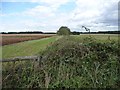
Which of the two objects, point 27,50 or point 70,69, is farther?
point 27,50

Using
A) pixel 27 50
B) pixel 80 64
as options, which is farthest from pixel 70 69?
pixel 27 50

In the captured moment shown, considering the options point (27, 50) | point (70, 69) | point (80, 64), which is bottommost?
point (70, 69)

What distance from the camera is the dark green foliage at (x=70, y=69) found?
599 centimetres

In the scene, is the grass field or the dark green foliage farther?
the grass field

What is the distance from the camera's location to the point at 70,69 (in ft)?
20.3

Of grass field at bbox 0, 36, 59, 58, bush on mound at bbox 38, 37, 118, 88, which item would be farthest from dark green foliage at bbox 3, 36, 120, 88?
grass field at bbox 0, 36, 59, 58

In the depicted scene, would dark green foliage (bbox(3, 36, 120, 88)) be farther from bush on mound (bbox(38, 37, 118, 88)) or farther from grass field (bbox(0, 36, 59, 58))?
grass field (bbox(0, 36, 59, 58))

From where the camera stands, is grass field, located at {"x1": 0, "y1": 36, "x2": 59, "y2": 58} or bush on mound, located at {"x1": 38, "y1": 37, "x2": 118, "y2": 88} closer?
bush on mound, located at {"x1": 38, "y1": 37, "x2": 118, "y2": 88}

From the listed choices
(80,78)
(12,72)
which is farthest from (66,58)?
(12,72)

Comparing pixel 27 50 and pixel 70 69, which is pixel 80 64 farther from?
pixel 27 50

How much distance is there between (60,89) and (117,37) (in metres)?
2.81

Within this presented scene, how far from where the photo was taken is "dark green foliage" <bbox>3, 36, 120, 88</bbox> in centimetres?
599

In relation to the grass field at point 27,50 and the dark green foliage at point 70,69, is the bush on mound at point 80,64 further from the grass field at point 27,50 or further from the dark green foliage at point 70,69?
the grass field at point 27,50

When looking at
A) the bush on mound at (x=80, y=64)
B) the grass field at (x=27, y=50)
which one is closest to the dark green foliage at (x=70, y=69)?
the bush on mound at (x=80, y=64)
